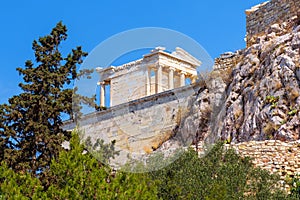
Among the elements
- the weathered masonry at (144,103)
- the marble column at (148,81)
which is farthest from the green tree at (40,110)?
the marble column at (148,81)

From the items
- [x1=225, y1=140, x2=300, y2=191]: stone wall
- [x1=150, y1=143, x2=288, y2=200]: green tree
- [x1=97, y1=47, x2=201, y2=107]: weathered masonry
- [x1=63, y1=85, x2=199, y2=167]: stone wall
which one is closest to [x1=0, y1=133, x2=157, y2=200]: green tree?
[x1=150, y1=143, x2=288, y2=200]: green tree

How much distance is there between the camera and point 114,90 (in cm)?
3438

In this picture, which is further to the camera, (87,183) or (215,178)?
(215,178)

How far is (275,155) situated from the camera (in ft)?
71.8

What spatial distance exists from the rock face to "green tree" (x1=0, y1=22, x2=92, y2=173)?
5.58m

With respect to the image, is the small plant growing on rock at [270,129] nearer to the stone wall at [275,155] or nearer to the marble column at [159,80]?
the stone wall at [275,155]

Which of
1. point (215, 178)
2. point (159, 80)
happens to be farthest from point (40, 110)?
point (159, 80)

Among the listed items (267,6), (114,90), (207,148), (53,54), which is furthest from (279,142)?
(114,90)

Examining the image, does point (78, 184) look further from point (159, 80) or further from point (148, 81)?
point (159, 80)

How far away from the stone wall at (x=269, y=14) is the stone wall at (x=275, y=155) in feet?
26.4

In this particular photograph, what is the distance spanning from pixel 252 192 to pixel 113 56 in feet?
16.7

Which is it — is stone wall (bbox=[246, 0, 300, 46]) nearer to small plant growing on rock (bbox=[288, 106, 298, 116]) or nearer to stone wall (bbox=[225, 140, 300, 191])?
small plant growing on rock (bbox=[288, 106, 298, 116])

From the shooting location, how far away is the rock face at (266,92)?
2447 cm

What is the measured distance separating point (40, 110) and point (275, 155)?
22.8 ft
